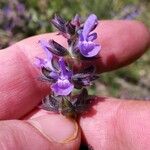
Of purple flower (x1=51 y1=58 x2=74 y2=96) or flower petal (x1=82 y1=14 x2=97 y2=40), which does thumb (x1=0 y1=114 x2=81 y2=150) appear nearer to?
purple flower (x1=51 y1=58 x2=74 y2=96)

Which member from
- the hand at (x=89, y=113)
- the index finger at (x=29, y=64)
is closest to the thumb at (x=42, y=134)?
the hand at (x=89, y=113)

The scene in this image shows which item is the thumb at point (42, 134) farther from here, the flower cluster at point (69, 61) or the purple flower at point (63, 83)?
the purple flower at point (63, 83)

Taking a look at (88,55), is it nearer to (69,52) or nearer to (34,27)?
(69,52)

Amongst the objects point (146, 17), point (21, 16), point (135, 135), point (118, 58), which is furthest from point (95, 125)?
point (146, 17)

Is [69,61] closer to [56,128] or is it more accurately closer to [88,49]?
[88,49]

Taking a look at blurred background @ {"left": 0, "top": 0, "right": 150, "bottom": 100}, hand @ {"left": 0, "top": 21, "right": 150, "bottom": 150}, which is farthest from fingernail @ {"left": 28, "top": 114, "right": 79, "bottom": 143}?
blurred background @ {"left": 0, "top": 0, "right": 150, "bottom": 100}

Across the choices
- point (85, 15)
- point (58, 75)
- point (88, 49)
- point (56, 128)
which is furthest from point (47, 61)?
point (85, 15)
